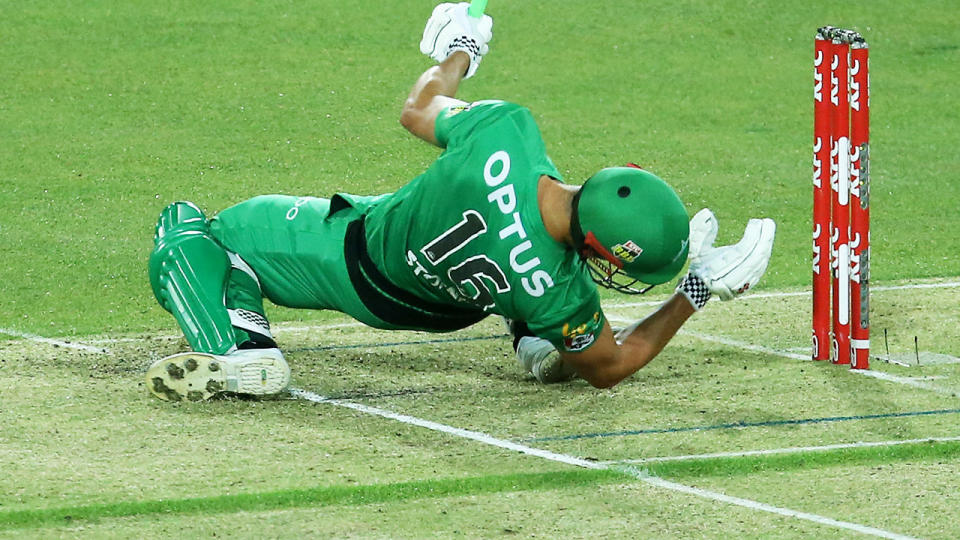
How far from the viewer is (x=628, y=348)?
19.0 ft

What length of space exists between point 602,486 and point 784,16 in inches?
408

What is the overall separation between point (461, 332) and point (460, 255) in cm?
160

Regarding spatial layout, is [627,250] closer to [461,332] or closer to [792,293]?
[461,332]

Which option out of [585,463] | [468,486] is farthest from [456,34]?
[468,486]

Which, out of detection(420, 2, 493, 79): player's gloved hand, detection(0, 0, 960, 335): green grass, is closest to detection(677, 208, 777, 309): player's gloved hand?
detection(420, 2, 493, 79): player's gloved hand

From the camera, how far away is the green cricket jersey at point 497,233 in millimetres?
5434

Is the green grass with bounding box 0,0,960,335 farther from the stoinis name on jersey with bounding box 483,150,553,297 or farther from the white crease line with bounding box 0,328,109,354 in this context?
the stoinis name on jersey with bounding box 483,150,553,297

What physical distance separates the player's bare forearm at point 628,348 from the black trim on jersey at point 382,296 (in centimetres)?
54

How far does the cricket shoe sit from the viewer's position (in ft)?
18.9

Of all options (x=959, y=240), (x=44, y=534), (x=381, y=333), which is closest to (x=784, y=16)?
(x=959, y=240)

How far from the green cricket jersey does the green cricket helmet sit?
0.53ft

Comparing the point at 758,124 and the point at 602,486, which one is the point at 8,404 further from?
the point at 758,124

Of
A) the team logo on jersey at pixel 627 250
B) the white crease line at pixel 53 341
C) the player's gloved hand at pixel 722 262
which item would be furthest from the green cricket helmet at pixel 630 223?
the white crease line at pixel 53 341

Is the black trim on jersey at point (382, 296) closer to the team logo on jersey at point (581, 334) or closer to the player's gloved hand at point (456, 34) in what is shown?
the team logo on jersey at point (581, 334)
